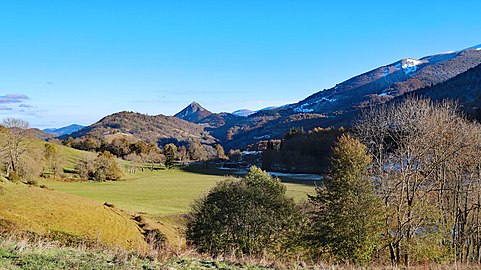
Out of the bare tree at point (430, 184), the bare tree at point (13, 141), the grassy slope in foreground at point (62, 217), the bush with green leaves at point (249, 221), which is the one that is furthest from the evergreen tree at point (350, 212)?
the bare tree at point (13, 141)

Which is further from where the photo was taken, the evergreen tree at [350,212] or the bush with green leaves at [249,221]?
the bush with green leaves at [249,221]

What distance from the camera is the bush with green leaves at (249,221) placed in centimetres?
3322

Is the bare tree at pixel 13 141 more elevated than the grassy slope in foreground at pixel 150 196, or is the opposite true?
the bare tree at pixel 13 141

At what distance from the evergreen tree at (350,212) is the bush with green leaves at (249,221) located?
490 centimetres

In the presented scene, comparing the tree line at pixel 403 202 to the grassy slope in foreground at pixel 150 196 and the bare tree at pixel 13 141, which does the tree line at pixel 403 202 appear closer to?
the grassy slope in foreground at pixel 150 196

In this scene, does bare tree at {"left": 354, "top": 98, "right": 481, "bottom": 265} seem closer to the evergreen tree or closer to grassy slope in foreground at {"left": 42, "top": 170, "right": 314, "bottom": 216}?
the evergreen tree

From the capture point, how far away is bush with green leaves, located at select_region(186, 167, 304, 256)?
109 ft

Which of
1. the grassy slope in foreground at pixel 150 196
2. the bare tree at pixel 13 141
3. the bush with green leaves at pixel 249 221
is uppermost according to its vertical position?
the bare tree at pixel 13 141

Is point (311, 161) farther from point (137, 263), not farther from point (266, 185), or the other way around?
point (137, 263)

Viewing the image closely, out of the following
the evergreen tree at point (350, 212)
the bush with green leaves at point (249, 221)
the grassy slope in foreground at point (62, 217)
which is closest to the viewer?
the evergreen tree at point (350, 212)

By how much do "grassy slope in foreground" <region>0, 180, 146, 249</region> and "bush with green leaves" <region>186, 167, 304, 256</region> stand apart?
21.2 ft

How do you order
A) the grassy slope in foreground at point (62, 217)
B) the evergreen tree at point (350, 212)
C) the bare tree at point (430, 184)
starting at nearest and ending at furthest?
the bare tree at point (430, 184), the evergreen tree at point (350, 212), the grassy slope in foreground at point (62, 217)

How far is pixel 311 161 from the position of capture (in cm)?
13638

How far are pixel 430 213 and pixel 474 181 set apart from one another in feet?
19.2
